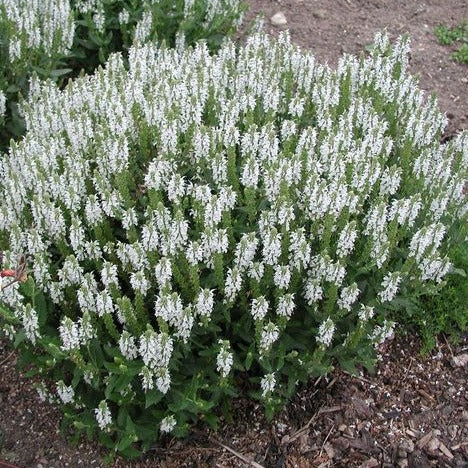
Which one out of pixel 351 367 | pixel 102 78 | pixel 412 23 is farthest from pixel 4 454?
pixel 412 23

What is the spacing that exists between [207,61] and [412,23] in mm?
4151

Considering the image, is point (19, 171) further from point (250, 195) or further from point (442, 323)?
point (442, 323)

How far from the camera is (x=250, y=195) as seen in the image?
359cm

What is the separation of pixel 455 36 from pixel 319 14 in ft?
5.20

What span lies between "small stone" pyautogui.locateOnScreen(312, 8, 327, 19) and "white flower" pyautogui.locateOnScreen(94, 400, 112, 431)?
5809mm

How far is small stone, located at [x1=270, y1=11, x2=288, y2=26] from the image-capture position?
7.63m

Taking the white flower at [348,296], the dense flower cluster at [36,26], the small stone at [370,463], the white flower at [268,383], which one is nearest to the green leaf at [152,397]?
the white flower at [268,383]

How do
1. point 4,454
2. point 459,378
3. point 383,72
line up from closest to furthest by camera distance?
point 4,454
point 459,378
point 383,72

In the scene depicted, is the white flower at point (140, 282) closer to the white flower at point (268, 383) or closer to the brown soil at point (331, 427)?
the white flower at point (268, 383)

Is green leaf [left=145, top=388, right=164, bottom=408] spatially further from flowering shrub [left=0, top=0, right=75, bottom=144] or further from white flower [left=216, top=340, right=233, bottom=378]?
flowering shrub [left=0, top=0, right=75, bottom=144]

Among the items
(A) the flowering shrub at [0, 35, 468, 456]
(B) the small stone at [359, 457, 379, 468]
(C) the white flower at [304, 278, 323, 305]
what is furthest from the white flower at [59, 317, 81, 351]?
(B) the small stone at [359, 457, 379, 468]

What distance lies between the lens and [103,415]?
3.40 m

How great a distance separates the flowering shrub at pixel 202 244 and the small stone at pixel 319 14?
12.4 feet

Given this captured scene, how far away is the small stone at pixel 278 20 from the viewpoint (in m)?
7.63
